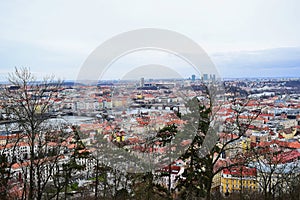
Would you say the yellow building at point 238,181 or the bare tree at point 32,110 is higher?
the bare tree at point 32,110

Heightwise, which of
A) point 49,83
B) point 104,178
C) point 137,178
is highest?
point 49,83

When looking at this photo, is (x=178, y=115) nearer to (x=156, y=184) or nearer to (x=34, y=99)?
(x=156, y=184)

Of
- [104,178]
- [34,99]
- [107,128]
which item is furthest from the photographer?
[104,178]

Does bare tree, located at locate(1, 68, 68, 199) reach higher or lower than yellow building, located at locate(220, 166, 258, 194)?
higher

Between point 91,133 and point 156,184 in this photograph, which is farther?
point 156,184

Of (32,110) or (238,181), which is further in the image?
(238,181)

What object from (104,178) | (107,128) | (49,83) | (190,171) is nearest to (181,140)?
(107,128)

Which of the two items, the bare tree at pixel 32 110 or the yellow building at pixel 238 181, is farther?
the yellow building at pixel 238 181

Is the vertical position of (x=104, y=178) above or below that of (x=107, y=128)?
below

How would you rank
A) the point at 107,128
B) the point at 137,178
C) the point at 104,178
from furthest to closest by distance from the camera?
the point at 104,178 → the point at 137,178 → the point at 107,128

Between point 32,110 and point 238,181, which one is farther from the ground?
point 32,110

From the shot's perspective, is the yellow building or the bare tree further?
the yellow building
